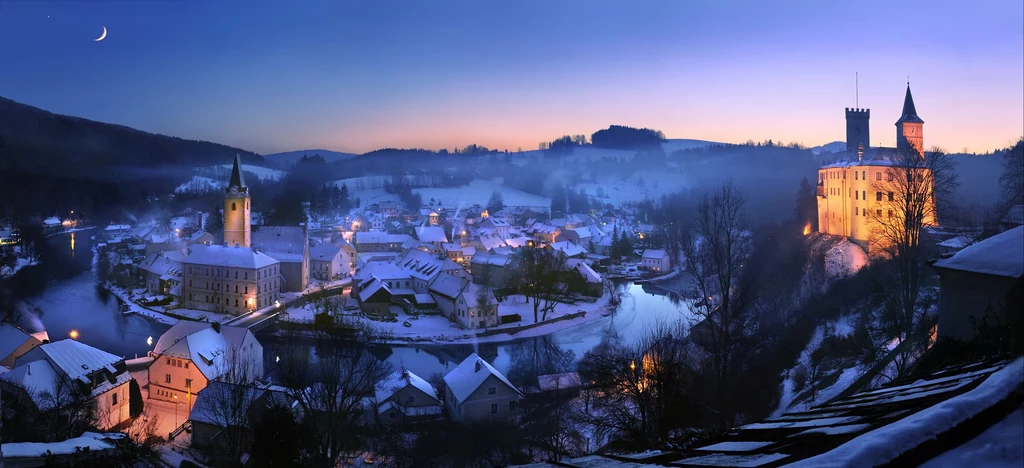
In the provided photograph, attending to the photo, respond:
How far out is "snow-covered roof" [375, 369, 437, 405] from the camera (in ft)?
45.9

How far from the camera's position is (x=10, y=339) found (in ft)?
53.5

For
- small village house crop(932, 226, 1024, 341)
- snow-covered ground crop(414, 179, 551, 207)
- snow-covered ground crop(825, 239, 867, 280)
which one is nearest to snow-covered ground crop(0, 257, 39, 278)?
small village house crop(932, 226, 1024, 341)

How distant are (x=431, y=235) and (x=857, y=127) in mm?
33697

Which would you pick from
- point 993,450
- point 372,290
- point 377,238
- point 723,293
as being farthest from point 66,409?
point 377,238

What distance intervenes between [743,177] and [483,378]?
52.5 metres

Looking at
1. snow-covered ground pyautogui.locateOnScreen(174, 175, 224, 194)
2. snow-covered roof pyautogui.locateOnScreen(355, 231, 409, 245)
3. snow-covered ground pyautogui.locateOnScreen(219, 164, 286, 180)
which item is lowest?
snow-covered roof pyautogui.locateOnScreen(355, 231, 409, 245)

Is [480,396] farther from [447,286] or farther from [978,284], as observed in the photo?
[447,286]

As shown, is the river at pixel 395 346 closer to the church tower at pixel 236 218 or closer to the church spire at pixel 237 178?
the church tower at pixel 236 218

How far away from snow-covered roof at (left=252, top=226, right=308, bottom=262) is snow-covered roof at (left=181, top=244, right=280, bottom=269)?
3354mm

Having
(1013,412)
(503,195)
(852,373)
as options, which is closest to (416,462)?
(852,373)

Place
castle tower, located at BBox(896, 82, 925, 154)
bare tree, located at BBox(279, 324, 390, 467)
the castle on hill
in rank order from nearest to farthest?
bare tree, located at BBox(279, 324, 390, 467) → the castle on hill → castle tower, located at BBox(896, 82, 925, 154)

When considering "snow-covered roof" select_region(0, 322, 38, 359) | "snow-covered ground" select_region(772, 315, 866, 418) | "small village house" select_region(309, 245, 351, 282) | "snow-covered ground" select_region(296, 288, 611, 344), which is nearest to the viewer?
"snow-covered ground" select_region(772, 315, 866, 418)

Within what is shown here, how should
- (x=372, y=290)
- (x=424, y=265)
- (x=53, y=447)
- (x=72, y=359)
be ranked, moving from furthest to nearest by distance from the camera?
(x=424, y=265)
(x=372, y=290)
(x=72, y=359)
(x=53, y=447)

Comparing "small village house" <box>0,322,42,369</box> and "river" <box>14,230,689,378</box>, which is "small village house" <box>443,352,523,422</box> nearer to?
"river" <box>14,230,689,378</box>
